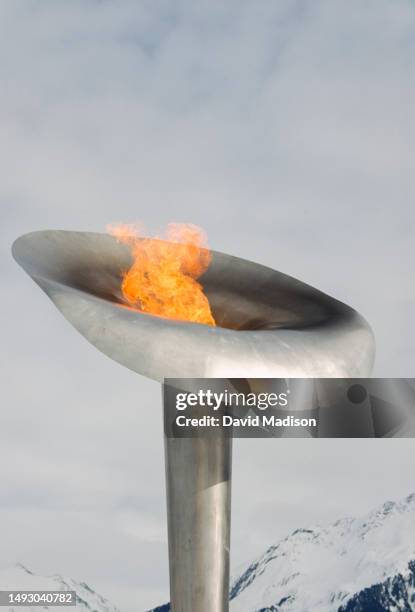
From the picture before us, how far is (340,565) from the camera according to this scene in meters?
146

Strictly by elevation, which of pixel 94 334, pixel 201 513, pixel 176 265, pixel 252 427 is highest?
pixel 176 265

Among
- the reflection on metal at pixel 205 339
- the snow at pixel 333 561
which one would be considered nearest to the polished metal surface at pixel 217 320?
the reflection on metal at pixel 205 339

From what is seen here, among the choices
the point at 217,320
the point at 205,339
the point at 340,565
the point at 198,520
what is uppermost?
the point at 340,565

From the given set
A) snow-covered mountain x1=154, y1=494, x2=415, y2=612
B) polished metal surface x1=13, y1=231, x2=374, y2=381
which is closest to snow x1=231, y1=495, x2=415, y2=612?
snow-covered mountain x1=154, y1=494, x2=415, y2=612

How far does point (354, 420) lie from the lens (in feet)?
42.5

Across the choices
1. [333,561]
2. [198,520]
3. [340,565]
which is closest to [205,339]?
[198,520]

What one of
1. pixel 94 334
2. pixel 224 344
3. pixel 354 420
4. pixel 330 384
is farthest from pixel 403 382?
pixel 94 334

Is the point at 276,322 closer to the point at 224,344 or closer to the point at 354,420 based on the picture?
the point at 354,420

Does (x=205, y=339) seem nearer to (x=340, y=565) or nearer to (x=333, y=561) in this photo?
(x=340, y=565)

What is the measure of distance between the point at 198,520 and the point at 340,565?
140212 mm

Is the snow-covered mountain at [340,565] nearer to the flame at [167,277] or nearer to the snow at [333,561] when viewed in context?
the snow at [333,561]

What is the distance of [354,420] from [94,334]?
4026mm

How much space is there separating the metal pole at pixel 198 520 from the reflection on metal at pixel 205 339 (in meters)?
0.01

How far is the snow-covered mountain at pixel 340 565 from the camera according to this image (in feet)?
452
